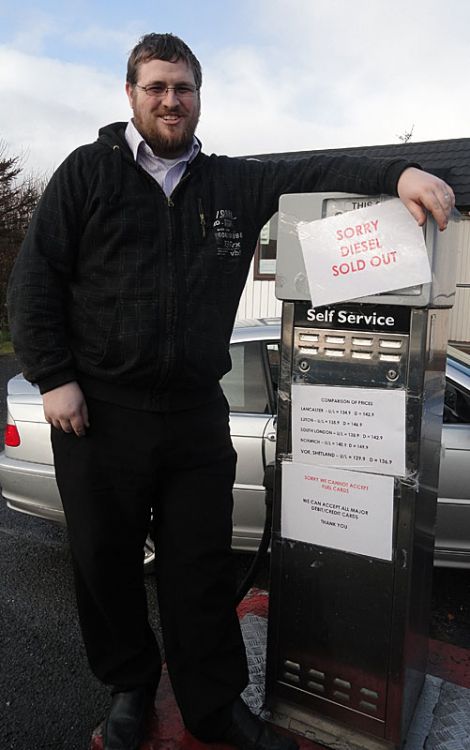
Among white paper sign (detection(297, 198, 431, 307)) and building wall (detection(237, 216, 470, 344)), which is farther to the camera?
building wall (detection(237, 216, 470, 344))

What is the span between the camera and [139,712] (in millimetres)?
2162

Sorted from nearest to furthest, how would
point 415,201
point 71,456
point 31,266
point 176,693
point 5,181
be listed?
point 415,201 < point 31,266 < point 71,456 < point 176,693 < point 5,181

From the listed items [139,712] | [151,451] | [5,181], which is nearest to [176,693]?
[139,712]

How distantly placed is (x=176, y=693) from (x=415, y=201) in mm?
1658

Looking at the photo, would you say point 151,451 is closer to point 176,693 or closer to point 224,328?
point 224,328

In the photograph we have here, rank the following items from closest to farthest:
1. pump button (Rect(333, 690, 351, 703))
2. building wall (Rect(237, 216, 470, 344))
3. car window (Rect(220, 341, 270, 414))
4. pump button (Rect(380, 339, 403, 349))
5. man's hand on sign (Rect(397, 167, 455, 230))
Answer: man's hand on sign (Rect(397, 167, 455, 230))
pump button (Rect(380, 339, 403, 349))
pump button (Rect(333, 690, 351, 703))
car window (Rect(220, 341, 270, 414))
building wall (Rect(237, 216, 470, 344))

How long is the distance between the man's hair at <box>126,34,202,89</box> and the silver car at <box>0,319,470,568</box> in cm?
200

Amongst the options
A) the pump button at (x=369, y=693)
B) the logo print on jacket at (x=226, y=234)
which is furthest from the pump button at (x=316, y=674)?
the logo print on jacket at (x=226, y=234)

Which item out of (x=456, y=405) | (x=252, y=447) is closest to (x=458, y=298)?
(x=456, y=405)

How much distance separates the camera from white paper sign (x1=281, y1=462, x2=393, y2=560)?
75.7 inches

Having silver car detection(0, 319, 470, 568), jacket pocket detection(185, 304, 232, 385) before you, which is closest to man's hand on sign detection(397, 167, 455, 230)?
jacket pocket detection(185, 304, 232, 385)

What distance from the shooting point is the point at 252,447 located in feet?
11.6

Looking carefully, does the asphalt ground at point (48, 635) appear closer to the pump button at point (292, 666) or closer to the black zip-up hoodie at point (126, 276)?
the pump button at point (292, 666)

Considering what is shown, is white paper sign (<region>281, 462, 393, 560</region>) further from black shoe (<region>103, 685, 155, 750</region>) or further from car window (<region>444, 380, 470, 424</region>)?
car window (<region>444, 380, 470, 424</region>)
